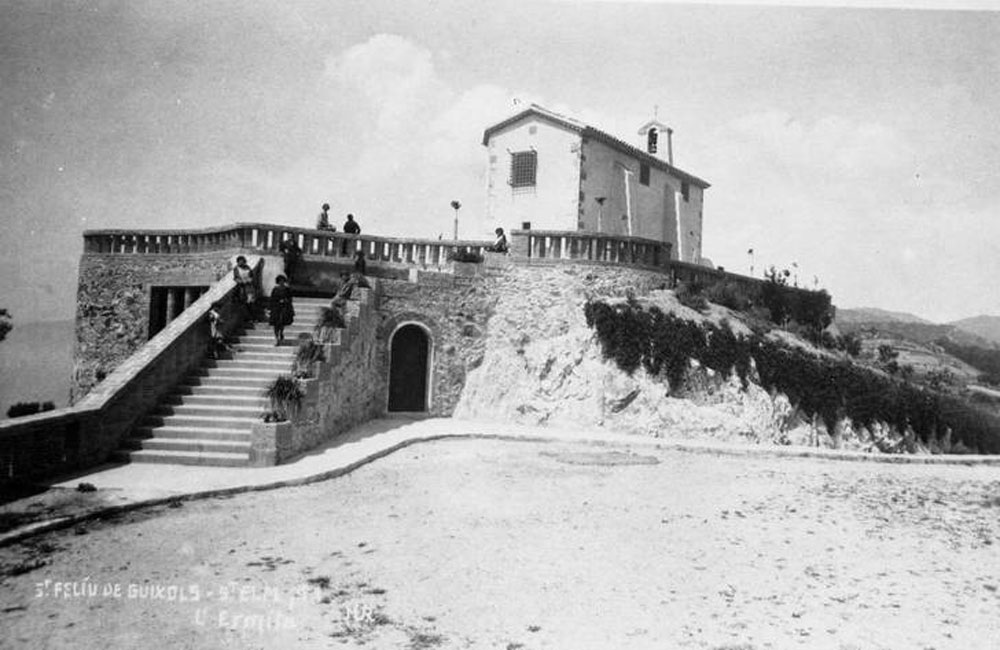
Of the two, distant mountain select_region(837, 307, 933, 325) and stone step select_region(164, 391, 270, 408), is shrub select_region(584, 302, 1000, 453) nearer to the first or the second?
stone step select_region(164, 391, 270, 408)

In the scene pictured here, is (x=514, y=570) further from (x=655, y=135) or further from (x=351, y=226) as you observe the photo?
(x=655, y=135)

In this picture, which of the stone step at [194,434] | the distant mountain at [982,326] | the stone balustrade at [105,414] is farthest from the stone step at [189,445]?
the distant mountain at [982,326]

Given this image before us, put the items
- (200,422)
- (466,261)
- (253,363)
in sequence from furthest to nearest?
(466,261), (253,363), (200,422)

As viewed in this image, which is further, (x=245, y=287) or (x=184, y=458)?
(x=245, y=287)

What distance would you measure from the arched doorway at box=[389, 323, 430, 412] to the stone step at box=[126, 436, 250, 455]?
634 cm

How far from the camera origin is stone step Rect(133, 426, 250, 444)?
35.7 ft

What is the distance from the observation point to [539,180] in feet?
90.3

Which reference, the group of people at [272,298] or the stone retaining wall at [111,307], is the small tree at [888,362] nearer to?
the group of people at [272,298]

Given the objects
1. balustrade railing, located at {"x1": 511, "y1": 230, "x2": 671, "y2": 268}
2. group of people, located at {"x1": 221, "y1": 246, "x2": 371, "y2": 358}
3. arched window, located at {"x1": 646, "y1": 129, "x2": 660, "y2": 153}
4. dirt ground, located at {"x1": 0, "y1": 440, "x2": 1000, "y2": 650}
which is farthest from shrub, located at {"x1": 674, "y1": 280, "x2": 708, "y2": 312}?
arched window, located at {"x1": 646, "y1": 129, "x2": 660, "y2": 153}

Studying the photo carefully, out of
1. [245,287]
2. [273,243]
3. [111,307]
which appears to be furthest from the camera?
[111,307]

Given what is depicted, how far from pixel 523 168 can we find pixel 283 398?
1969cm

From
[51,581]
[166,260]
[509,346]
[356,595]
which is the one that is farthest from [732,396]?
[166,260]

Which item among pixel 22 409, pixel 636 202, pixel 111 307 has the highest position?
pixel 636 202

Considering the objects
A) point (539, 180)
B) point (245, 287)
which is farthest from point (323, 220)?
point (539, 180)
